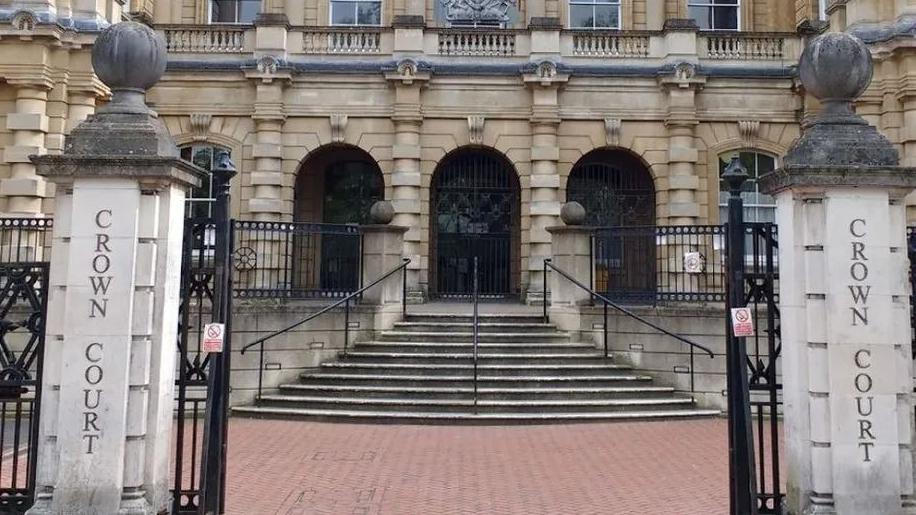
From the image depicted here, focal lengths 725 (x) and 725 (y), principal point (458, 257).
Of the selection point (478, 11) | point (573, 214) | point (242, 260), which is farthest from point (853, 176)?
point (478, 11)

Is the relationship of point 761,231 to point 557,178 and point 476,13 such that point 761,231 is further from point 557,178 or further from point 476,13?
point 476,13

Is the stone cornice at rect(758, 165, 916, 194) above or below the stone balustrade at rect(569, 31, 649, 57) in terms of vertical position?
below

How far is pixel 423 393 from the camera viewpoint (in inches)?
488

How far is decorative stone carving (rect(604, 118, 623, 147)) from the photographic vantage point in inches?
791

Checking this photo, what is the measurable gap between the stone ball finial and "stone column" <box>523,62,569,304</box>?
47.3 ft

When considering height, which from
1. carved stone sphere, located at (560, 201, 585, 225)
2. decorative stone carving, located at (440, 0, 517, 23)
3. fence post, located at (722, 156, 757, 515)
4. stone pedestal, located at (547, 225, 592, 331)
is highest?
decorative stone carving, located at (440, 0, 517, 23)

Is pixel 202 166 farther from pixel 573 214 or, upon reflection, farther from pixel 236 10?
pixel 573 214

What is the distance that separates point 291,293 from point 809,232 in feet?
36.1

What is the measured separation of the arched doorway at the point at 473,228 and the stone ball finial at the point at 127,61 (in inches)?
580

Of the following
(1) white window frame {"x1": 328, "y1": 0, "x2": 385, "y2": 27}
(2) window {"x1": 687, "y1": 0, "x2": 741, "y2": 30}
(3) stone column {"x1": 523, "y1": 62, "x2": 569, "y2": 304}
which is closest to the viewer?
(3) stone column {"x1": 523, "y1": 62, "x2": 569, "y2": 304}

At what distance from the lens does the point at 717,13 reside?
73.8 ft

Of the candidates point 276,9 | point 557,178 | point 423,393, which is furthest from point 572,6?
point 423,393

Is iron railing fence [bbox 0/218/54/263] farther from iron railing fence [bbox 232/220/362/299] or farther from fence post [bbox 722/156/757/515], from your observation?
fence post [bbox 722/156/757/515]

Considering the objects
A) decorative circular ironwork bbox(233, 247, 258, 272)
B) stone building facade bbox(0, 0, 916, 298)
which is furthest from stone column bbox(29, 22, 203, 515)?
stone building facade bbox(0, 0, 916, 298)
